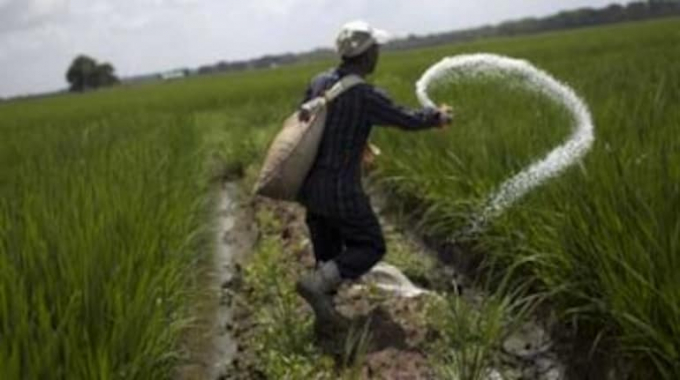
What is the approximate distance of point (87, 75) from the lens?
62750mm

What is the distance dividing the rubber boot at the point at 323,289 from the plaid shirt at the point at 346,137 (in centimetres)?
23

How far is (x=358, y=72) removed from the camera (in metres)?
3.08

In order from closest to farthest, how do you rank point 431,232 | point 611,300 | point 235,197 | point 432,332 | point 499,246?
point 611,300, point 432,332, point 499,246, point 431,232, point 235,197

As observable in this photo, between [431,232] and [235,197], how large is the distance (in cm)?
318

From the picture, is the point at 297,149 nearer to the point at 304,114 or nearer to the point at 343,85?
the point at 304,114

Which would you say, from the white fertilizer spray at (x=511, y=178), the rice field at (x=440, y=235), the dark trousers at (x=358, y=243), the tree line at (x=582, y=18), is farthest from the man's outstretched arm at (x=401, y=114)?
the tree line at (x=582, y=18)

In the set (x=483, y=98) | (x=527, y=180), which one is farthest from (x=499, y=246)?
(x=483, y=98)

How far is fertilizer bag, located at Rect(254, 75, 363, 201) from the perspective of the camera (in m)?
3.06

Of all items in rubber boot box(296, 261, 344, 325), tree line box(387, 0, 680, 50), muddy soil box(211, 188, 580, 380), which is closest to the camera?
muddy soil box(211, 188, 580, 380)

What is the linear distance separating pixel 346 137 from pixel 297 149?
0.63 ft

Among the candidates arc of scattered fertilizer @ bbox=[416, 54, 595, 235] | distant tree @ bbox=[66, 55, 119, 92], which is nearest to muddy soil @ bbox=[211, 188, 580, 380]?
arc of scattered fertilizer @ bbox=[416, 54, 595, 235]

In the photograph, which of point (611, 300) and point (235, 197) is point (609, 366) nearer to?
point (611, 300)

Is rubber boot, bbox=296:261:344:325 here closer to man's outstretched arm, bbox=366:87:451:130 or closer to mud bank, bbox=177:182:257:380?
mud bank, bbox=177:182:257:380

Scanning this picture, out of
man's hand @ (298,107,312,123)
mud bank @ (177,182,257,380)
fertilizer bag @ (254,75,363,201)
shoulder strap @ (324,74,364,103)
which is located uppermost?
shoulder strap @ (324,74,364,103)
